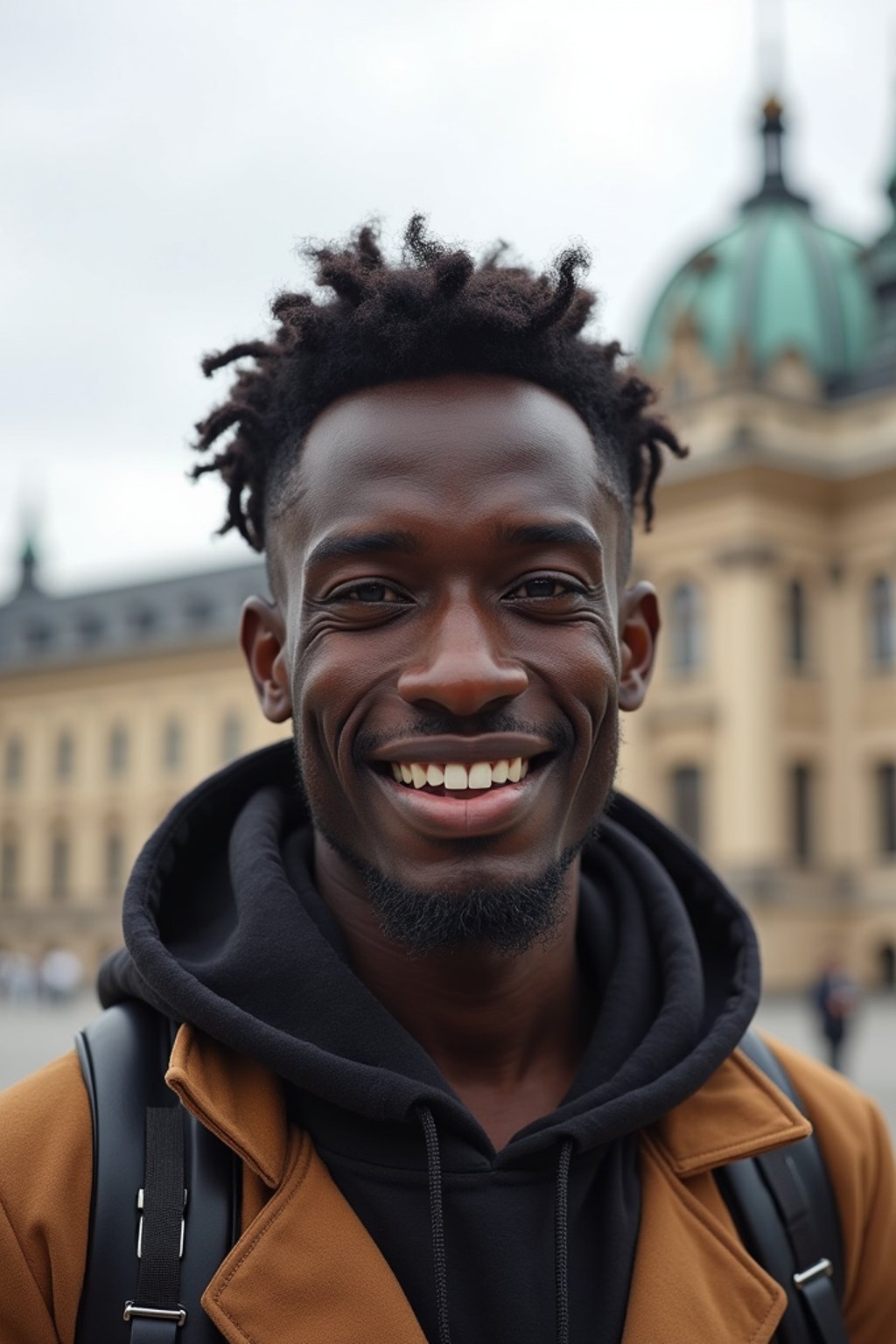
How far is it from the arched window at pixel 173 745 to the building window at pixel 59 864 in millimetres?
6481

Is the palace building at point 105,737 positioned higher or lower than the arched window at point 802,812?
higher

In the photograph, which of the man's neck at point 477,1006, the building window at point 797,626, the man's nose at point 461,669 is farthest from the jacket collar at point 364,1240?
the building window at point 797,626

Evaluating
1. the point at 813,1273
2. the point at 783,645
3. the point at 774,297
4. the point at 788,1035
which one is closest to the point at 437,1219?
the point at 813,1273

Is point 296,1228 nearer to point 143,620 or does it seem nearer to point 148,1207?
point 148,1207

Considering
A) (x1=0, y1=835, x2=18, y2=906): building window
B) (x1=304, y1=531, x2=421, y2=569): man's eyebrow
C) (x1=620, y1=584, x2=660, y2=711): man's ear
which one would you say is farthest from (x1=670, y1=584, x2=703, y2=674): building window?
(x1=304, y1=531, x2=421, y2=569): man's eyebrow

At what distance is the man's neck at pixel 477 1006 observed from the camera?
7.24 ft

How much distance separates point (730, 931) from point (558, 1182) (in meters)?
0.70

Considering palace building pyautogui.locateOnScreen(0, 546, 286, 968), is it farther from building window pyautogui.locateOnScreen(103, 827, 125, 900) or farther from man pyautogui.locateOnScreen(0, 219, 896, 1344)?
man pyautogui.locateOnScreen(0, 219, 896, 1344)

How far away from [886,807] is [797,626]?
4.09 m

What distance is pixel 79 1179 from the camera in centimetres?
189

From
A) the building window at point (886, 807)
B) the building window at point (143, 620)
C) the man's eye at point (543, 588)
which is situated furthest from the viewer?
the building window at point (143, 620)

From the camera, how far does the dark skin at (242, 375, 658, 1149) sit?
6.68 feet

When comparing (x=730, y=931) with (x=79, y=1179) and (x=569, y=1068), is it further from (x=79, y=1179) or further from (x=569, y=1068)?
(x=79, y=1179)

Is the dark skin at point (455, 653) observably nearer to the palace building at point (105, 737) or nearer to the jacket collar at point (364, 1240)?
the jacket collar at point (364, 1240)
